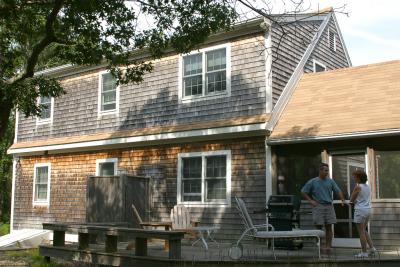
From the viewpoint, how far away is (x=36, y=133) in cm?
1847

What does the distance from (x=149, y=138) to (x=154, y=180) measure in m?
1.26

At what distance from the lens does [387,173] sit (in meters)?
10.9

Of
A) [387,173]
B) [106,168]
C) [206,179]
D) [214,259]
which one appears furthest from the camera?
[106,168]

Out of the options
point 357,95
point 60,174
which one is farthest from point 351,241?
point 60,174

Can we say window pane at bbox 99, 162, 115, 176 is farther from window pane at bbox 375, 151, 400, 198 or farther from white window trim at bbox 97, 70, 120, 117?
window pane at bbox 375, 151, 400, 198

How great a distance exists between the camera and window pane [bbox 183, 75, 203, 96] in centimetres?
1394

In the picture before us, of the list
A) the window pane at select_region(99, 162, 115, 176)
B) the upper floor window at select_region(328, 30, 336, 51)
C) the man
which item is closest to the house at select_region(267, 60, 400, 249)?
the man

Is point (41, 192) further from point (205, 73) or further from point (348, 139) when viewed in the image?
point (348, 139)

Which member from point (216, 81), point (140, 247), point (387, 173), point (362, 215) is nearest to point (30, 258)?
point (140, 247)

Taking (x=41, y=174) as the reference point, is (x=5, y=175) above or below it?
above

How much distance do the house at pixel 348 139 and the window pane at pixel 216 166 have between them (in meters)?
1.51

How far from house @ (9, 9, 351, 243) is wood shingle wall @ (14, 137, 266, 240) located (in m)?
0.03

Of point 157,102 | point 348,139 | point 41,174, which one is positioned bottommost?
point 41,174

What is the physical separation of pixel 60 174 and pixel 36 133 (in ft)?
7.09
